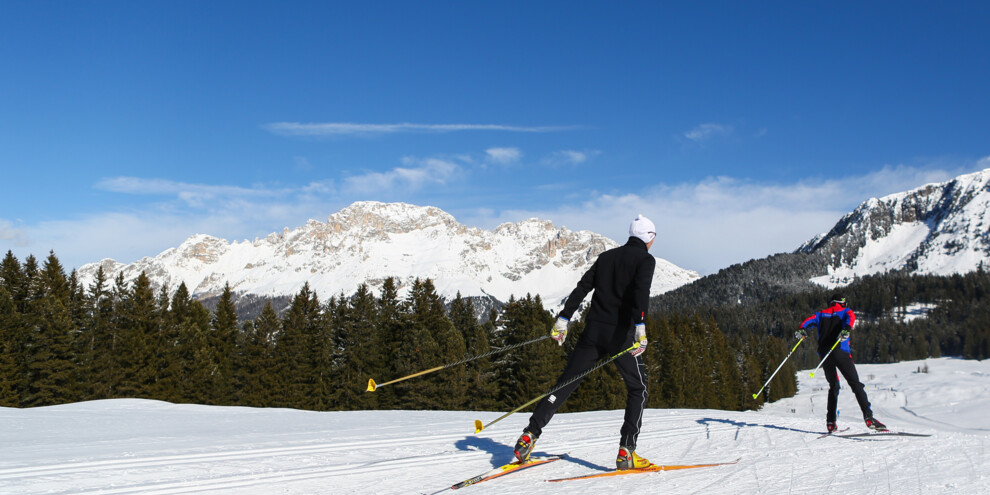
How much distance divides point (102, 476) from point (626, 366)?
17.5 ft

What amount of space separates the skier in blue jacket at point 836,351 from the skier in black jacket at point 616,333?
4566mm

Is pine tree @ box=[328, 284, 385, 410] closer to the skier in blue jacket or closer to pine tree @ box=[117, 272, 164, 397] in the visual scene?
pine tree @ box=[117, 272, 164, 397]

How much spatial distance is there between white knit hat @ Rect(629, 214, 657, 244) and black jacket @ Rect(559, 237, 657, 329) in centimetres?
7

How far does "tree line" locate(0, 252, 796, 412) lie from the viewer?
100ft

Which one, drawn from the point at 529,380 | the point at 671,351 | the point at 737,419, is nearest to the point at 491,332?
the point at 529,380

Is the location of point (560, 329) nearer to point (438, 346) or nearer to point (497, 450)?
point (497, 450)

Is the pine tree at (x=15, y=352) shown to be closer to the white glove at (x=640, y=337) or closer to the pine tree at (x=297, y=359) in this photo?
the pine tree at (x=297, y=359)

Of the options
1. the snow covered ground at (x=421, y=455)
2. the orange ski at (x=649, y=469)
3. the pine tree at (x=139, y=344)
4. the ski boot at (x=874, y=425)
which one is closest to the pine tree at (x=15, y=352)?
the pine tree at (x=139, y=344)

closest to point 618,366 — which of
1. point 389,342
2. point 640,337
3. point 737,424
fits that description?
point 640,337

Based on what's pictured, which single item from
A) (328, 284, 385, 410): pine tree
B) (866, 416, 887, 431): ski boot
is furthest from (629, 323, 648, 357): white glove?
(328, 284, 385, 410): pine tree

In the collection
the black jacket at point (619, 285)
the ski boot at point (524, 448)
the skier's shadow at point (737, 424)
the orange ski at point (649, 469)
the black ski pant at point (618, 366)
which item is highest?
the black jacket at point (619, 285)

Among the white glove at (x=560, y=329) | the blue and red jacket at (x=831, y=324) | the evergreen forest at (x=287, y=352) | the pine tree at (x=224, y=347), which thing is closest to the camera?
the white glove at (x=560, y=329)

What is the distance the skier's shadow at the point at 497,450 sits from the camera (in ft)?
22.6

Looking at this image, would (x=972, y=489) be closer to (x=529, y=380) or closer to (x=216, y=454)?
(x=216, y=454)
